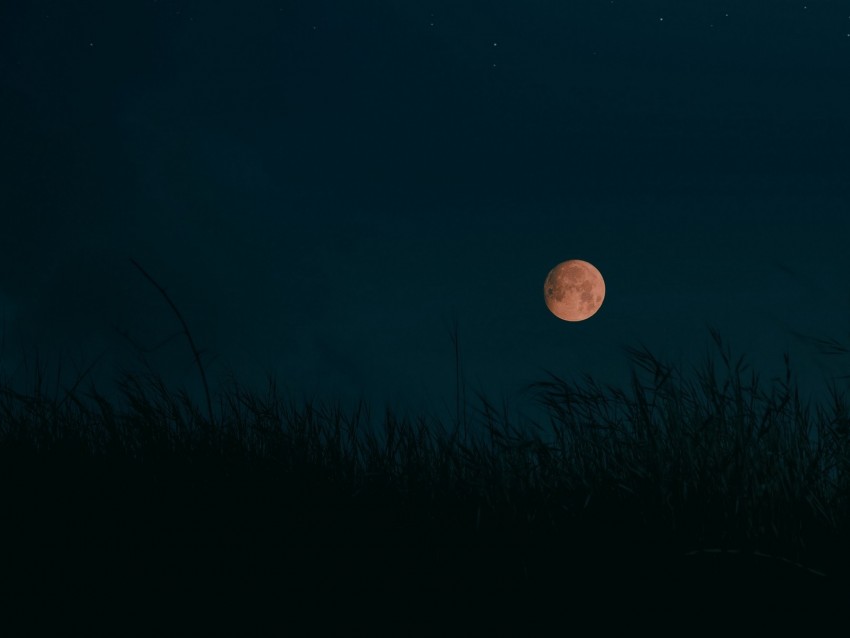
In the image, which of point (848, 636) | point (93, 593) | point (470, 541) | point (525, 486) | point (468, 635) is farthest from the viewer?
point (525, 486)

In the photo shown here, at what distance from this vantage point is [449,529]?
113 inches

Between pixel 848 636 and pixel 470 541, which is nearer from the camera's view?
pixel 848 636

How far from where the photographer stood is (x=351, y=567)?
273 centimetres

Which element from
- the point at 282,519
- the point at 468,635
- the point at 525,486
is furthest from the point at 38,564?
the point at 525,486

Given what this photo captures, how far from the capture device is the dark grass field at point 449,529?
8.13 feet

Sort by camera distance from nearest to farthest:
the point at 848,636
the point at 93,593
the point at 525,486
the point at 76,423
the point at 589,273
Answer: the point at 848,636, the point at 93,593, the point at 525,486, the point at 76,423, the point at 589,273

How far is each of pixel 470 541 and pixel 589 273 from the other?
33.4 ft

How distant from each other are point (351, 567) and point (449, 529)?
372mm

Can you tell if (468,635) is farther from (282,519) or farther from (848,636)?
(848,636)

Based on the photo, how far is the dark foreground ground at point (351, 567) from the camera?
2.44 meters

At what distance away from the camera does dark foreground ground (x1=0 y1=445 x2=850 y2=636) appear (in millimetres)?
2441

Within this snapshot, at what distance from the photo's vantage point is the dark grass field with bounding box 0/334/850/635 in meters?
2.48

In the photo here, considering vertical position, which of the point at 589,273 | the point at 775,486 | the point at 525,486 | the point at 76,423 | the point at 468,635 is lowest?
the point at 468,635

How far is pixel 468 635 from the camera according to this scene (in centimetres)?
242
